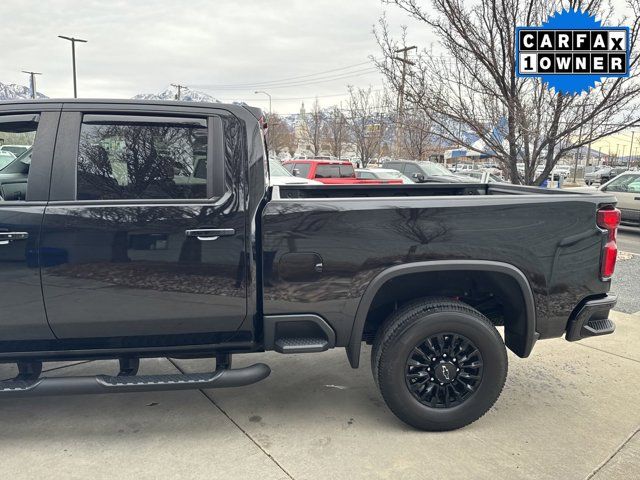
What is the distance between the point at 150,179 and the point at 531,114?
477cm

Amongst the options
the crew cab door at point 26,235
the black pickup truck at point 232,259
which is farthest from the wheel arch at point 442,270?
the crew cab door at point 26,235

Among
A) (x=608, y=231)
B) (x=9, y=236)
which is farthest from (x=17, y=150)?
(x=608, y=231)

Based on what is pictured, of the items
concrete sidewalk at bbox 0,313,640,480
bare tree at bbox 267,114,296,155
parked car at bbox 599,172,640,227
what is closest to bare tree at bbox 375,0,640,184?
concrete sidewalk at bbox 0,313,640,480

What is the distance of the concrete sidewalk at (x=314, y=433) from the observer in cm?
274

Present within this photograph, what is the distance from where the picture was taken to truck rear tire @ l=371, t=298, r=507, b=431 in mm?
2996

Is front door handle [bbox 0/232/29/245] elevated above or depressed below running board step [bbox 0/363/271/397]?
above

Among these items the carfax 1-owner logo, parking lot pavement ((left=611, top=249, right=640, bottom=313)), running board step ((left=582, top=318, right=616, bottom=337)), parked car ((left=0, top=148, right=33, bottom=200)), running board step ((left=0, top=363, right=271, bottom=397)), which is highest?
the carfax 1-owner logo

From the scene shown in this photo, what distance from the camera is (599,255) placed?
10.2 ft

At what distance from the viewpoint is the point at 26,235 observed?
268cm

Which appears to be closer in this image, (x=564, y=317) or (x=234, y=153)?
(x=234, y=153)

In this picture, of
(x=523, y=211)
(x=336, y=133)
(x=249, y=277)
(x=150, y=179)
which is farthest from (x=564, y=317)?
(x=336, y=133)

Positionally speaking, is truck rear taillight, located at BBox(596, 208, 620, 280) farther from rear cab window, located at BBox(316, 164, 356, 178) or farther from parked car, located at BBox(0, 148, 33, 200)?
rear cab window, located at BBox(316, 164, 356, 178)

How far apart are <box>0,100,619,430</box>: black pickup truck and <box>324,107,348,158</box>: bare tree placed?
33.3m

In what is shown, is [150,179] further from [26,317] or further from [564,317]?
[564,317]
